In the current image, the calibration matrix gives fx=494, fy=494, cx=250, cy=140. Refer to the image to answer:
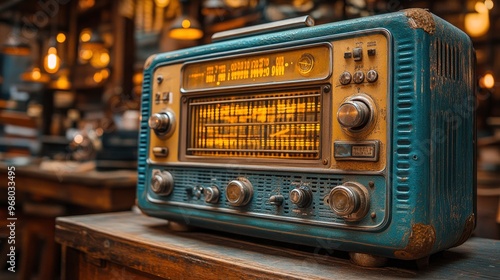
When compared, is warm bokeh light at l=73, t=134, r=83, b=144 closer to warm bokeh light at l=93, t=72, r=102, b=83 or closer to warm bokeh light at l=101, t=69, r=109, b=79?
warm bokeh light at l=101, t=69, r=109, b=79

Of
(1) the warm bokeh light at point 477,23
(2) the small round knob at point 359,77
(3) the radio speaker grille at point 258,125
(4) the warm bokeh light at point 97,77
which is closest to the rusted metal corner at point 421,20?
(2) the small round knob at point 359,77

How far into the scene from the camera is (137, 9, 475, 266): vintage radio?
844mm

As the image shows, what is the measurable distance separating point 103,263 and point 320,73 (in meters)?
0.71

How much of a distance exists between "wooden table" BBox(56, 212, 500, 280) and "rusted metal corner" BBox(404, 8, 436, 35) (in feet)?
1.40

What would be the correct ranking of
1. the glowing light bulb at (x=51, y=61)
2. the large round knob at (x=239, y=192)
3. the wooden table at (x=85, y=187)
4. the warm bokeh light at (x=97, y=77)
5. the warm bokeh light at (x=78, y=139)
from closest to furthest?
the large round knob at (x=239, y=192), the wooden table at (x=85, y=187), the warm bokeh light at (x=78, y=139), the glowing light bulb at (x=51, y=61), the warm bokeh light at (x=97, y=77)

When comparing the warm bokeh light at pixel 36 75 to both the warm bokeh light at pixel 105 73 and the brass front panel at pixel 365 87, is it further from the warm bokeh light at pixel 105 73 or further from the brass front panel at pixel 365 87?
the brass front panel at pixel 365 87

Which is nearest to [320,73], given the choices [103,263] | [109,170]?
[103,263]

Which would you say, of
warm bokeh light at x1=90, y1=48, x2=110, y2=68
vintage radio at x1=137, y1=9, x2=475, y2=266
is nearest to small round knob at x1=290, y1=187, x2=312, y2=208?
vintage radio at x1=137, y1=9, x2=475, y2=266

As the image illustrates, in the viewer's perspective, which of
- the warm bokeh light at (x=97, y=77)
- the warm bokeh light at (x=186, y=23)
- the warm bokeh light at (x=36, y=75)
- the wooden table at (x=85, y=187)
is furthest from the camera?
the warm bokeh light at (x=97, y=77)

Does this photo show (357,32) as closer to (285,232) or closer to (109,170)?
(285,232)

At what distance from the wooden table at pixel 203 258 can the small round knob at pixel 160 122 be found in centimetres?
26

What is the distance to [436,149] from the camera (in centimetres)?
86

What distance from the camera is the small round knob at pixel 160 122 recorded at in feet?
3.99

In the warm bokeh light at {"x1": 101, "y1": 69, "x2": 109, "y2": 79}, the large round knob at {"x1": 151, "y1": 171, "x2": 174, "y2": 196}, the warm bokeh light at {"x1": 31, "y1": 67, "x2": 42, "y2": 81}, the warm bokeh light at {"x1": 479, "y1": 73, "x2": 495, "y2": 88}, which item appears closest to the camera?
the large round knob at {"x1": 151, "y1": 171, "x2": 174, "y2": 196}
